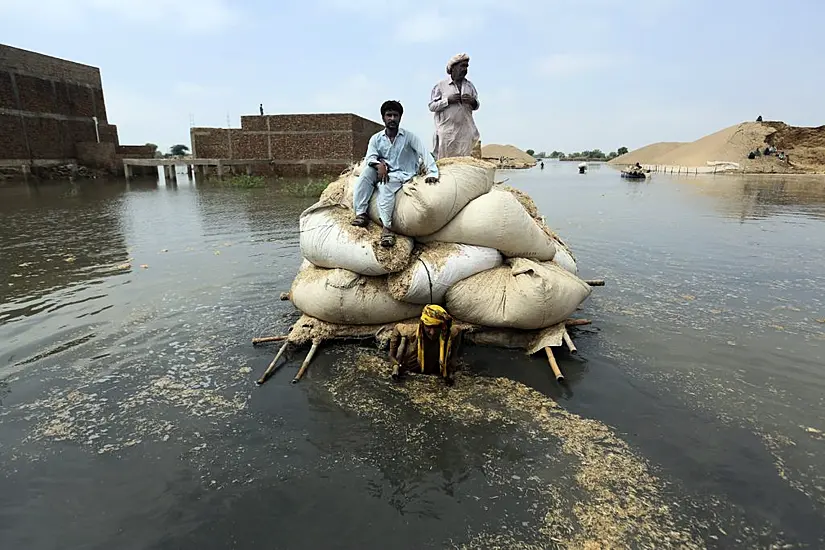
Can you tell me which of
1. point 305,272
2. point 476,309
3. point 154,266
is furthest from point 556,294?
point 154,266

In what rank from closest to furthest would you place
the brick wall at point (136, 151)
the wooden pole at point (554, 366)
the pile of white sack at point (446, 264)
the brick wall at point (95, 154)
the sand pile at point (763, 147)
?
the wooden pole at point (554, 366) < the pile of white sack at point (446, 264) < the brick wall at point (95, 154) < the brick wall at point (136, 151) < the sand pile at point (763, 147)

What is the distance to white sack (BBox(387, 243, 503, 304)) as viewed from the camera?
419cm

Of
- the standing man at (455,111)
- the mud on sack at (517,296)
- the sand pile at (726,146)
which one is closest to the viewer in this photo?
the mud on sack at (517,296)

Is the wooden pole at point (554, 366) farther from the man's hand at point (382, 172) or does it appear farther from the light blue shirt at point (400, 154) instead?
the man's hand at point (382, 172)

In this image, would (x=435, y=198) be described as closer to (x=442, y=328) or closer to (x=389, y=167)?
(x=389, y=167)

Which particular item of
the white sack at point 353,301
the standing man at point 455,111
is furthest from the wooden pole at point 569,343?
the standing man at point 455,111

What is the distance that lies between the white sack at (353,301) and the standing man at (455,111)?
2.50m

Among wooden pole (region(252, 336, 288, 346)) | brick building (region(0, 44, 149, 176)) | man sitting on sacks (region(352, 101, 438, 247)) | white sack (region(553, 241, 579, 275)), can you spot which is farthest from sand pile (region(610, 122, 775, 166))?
wooden pole (region(252, 336, 288, 346))

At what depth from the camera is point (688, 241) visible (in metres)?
9.54

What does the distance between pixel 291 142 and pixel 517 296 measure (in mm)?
26270

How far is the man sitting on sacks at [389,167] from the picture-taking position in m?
4.22

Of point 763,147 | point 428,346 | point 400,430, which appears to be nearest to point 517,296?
point 428,346

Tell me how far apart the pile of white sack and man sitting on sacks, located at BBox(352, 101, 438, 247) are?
0.09 m

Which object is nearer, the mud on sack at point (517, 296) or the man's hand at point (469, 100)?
the mud on sack at point (517, 296)
